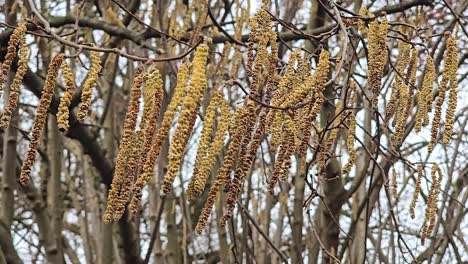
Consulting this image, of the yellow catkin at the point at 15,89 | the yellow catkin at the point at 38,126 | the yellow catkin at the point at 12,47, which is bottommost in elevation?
the yellow catkin at the point at 38,126

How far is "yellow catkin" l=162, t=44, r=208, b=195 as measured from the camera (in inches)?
30.5

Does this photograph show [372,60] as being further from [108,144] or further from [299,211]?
[108,144]

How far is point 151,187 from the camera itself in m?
3.11

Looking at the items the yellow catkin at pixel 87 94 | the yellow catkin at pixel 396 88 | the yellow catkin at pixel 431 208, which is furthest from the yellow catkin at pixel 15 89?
the yellow catkin at pixel 431 208

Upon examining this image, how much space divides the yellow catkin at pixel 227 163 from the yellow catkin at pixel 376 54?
254mm

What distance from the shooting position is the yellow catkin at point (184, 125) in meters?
0.77

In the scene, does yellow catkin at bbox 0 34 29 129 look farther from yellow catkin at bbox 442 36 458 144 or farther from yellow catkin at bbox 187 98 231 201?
yellow catkin at bbox 442 36 458 144

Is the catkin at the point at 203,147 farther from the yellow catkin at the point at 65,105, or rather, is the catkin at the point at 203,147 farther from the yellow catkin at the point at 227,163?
the yellow catkin at the point at 65,105

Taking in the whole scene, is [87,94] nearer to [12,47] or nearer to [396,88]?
[12,47]

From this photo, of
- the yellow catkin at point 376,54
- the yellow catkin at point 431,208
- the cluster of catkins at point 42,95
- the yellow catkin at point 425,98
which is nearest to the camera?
the cluster of catkins at point 42,95

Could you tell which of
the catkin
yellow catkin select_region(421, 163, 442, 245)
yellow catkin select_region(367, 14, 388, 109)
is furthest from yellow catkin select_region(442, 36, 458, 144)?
the catkin

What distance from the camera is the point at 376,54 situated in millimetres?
1071

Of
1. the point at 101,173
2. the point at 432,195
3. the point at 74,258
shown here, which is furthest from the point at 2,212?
the point at 432,195

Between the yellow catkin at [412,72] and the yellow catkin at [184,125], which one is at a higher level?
the yellow catkin at [412,72]
